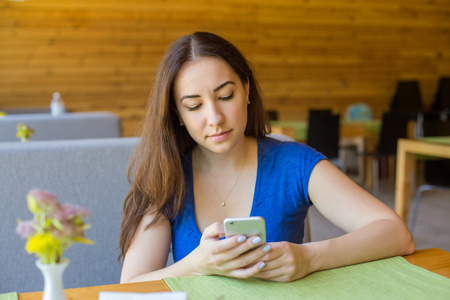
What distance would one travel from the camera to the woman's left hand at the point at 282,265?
1.10 meters

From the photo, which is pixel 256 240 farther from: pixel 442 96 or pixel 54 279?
pixel 442 96

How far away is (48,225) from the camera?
79 cm

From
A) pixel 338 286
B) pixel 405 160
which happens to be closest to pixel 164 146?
pixel 338 286

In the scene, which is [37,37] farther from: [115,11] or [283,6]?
[283,6]

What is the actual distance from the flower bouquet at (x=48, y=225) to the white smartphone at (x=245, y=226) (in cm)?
33

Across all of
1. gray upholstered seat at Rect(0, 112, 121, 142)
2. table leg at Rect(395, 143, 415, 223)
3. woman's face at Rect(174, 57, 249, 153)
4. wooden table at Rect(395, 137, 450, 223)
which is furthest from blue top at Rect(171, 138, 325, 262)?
gray upholstered seat at Rect(0, 112, 121, 142)

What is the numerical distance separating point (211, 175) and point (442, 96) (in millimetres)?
7269

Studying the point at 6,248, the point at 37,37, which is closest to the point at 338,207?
the point at 6,248

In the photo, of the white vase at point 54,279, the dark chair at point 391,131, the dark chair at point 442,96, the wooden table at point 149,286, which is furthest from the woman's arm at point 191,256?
the dark chair at point 442,96

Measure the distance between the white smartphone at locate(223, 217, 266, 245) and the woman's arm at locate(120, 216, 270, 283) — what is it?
1 cm

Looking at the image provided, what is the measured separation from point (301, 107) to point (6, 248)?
6.44m

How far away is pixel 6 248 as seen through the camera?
1.78 meters

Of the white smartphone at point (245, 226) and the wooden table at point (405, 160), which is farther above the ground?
the white smartphone at point (245, 226)

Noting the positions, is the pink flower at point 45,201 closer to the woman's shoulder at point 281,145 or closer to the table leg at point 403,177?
the woman's shoulder at point 281,145
